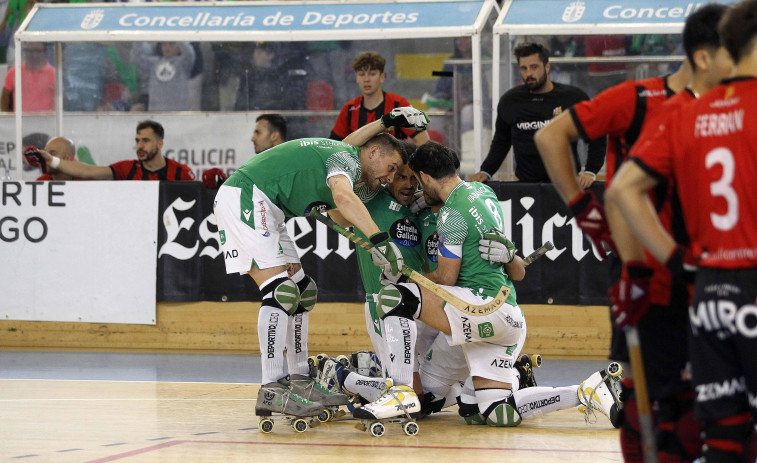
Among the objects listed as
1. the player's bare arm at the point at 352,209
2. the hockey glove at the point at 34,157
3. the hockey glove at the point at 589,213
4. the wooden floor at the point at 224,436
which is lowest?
the wooden floor at the point at 224,436

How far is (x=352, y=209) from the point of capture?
6.04m

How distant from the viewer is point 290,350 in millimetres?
6691

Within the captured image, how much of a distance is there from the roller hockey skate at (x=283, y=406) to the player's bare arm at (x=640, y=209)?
10.5 ft

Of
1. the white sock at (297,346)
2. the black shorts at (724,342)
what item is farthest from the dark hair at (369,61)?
the black shorts at (724,342)

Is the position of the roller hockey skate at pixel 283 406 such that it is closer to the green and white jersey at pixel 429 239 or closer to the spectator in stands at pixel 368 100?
the green and white jersey at pixel 429 239

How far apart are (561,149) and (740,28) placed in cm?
81

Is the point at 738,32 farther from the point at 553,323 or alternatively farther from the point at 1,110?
the point at 1,110

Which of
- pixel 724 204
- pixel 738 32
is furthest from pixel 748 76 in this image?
pixel 724 204

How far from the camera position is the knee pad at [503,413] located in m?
6.39

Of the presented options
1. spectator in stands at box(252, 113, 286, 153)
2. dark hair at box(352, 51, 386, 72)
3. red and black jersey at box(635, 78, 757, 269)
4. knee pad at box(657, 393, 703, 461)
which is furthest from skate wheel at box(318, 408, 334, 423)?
dark hair at box(352, 51, 386, 72)

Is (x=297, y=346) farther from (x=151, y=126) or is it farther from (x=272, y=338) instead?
(x=151, y=126)

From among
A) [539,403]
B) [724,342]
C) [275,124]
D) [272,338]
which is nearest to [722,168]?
[724,342]

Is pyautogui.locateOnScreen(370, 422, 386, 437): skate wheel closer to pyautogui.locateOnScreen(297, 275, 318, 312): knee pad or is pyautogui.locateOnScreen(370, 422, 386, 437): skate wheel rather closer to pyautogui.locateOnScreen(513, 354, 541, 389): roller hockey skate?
pyautogui.locateOnScreen(297, 275, 318, 312): knee pad

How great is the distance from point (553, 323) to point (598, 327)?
388mm
